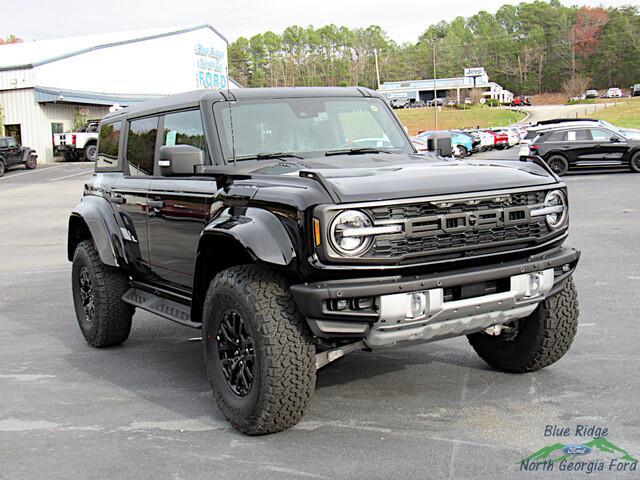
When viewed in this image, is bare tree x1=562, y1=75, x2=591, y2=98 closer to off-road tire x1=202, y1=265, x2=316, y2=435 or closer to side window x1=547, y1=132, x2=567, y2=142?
side window x1=547, y1=132, x2=567, y2=142

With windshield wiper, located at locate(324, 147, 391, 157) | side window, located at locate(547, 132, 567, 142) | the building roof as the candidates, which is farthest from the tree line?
windshield wiper, located at locate(324, 147, 391, 157)

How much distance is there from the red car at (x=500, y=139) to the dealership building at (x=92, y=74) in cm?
1784

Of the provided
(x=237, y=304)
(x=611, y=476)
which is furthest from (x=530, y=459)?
(x=237, y=304)

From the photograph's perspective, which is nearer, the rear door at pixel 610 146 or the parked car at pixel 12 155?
the rear door at pixel 610 146

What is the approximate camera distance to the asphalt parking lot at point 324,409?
13.6ft

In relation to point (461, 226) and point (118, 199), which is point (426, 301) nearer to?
point (461, 226)

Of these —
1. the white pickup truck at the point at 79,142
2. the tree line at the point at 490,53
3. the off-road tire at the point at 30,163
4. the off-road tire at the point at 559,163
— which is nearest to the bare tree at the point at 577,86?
the tree line at the point at 490,53

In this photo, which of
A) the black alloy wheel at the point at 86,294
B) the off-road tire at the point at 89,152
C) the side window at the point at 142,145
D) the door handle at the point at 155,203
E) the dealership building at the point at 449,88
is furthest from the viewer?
the dealership building at the point at 449,88

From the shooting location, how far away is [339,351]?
462 centimetres

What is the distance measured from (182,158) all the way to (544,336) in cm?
259

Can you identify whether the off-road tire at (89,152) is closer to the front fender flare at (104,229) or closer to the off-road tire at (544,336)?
the front fender flare at (104,229)

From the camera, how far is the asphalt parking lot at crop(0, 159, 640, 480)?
4.14 meters

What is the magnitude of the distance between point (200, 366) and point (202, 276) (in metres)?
1.32

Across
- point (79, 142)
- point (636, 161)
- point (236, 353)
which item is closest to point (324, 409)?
point (236, 353)
